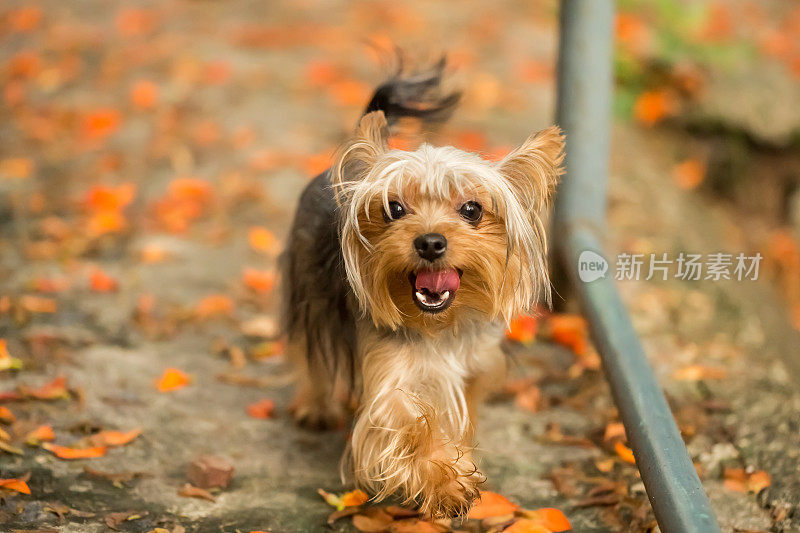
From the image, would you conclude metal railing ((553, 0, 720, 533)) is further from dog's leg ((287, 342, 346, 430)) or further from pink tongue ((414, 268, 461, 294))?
dog's leg ((287, 342, 346, 430))

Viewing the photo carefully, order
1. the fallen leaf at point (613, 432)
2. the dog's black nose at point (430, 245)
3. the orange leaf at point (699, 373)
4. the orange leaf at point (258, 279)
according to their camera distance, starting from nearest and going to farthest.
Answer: the dog's black nose at point (430, 245)
the fallen leaf at point (613, 432)
the orange leaf at point (699, 373)
the orange leaf at point (258, 279)

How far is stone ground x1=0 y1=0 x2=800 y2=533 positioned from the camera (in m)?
3.31

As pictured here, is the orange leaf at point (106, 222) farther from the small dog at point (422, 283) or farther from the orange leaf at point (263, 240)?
the small dog at point (422, 283)

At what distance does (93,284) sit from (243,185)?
1.55 metres

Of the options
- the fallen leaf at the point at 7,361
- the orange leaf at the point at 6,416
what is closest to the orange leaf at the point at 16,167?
the fallen leaf at the point at 7,361

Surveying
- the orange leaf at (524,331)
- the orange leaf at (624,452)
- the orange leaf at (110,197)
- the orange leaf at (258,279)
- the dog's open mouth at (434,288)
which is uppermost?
the orange leaf at (110,197)

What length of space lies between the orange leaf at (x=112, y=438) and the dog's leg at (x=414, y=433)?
3.27 feet

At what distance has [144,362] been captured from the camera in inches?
163

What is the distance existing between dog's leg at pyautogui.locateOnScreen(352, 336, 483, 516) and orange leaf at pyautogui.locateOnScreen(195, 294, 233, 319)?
5.75 feet

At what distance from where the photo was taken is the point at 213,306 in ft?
15.4

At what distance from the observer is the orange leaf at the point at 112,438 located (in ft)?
11.2

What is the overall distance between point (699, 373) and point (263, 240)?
110 inches

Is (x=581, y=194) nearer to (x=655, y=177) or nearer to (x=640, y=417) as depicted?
(x=640, y=417)

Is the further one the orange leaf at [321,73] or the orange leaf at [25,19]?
the orange leaf at [25,19]
